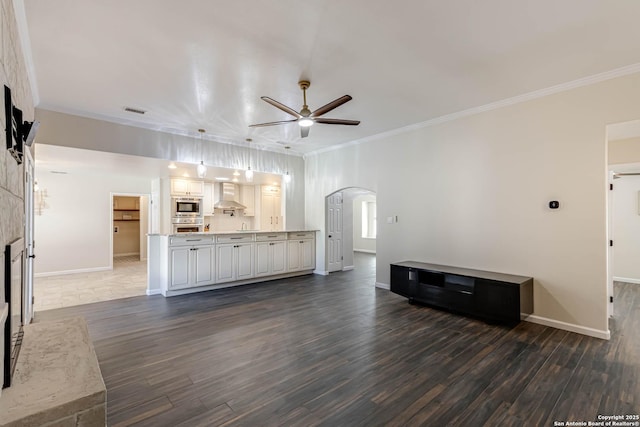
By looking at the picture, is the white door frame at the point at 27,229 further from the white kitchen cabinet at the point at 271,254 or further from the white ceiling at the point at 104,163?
the white kitchen cabinet at the point at 271,254

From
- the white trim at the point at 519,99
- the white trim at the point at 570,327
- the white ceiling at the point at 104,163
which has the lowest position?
the white trim at the point at 570,327

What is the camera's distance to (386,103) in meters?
4.29

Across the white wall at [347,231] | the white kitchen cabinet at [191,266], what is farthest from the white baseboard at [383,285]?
the white kitchen cabinet at [191,266]

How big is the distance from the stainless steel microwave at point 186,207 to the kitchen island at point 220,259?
7.88 ft

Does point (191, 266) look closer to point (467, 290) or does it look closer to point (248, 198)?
point (248, 198)

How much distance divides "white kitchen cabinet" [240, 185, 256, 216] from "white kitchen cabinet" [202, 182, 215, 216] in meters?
0.94

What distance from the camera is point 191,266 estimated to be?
551 cm

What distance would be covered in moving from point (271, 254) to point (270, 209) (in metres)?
2.98

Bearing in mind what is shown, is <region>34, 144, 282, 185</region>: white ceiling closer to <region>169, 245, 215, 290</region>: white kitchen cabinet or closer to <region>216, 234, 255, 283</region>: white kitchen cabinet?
<region>216, 234, 255, 283</region>: white kitchen cabinet

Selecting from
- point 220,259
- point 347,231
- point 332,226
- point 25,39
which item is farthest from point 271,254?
point 25,39

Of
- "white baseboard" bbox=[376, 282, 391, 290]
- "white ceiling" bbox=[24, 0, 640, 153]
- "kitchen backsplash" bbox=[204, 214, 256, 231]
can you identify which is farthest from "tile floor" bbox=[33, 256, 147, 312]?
"white baseboard" bbox=[376, 282, 391, 290]

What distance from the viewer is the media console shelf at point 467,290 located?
12.3 ft

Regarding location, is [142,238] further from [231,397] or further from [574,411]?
[574,411]

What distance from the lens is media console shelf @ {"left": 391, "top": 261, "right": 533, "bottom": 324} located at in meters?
3.74
